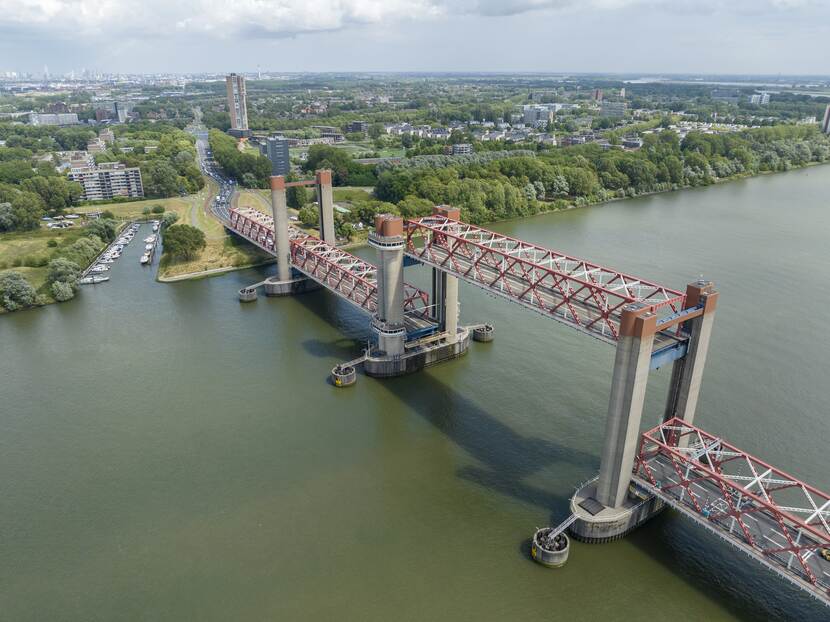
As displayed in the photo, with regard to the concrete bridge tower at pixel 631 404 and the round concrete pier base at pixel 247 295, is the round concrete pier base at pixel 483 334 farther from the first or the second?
the round concrete pier base at pixel 247 295

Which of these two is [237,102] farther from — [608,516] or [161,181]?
[608,516]

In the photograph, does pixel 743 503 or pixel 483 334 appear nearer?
pixel 743 503

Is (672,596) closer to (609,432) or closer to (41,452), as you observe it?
(609,432)

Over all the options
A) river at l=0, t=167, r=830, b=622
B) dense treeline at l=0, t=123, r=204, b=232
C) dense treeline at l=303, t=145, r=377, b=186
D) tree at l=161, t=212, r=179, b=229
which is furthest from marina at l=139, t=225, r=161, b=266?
dense treeline at l=303, t=145, r=377, b=186

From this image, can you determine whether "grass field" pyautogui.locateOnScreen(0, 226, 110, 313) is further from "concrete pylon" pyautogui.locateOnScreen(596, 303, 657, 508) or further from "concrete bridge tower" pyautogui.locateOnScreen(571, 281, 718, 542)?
"concrete pylon" pyautogui.locateOnScreen(596, 303, 657, 508)

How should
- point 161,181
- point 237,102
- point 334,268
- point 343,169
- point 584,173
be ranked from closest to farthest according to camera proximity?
1. point 334,268
2. point 161,181
3. point 584,173
4. point 343,169
5. point 237,102

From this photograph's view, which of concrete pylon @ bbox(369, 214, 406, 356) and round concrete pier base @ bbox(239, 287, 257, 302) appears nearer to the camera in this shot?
concrete pylon @ bbox(369, 214, 406, 356)

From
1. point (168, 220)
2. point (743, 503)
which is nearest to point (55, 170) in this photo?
point (168, 220)
